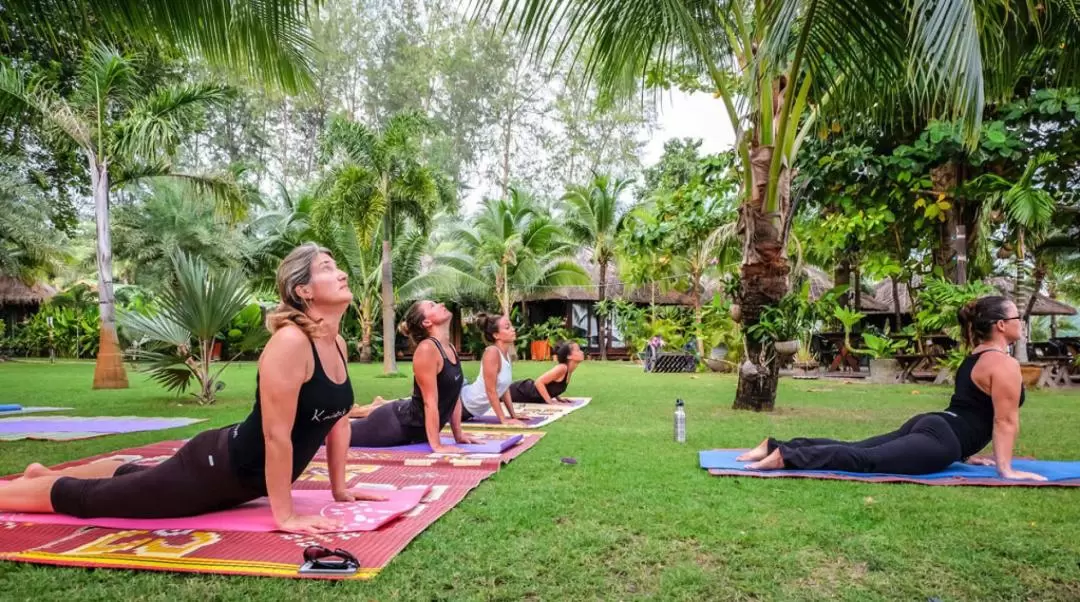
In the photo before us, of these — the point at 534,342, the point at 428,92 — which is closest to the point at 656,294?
the point at 534,342

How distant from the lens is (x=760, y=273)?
8.02 metres

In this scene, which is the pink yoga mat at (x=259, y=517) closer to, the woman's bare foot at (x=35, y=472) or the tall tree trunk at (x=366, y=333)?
the woman's bare foot at (x=35, y=472)

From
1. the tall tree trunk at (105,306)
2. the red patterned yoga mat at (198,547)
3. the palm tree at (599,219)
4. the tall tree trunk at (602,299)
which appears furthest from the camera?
the tall tree trunk at (602,299)

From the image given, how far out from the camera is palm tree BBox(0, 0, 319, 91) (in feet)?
14.0

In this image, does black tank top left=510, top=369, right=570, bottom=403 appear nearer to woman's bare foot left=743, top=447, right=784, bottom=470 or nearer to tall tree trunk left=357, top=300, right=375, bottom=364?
woman's bare foot left=743, top=447, right=784, bottom=470

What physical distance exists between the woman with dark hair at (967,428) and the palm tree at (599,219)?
19.8 metres

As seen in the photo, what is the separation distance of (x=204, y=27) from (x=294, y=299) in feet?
→ 9.56

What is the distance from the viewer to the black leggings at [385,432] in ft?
18.9

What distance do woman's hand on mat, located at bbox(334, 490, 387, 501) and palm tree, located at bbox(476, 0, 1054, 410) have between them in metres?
2.76

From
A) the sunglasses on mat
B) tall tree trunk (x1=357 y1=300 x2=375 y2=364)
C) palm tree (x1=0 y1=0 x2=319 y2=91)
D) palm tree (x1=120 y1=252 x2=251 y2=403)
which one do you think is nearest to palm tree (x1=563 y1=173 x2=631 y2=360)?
tall tree trunk (x1=357 y1=300 x2=375 y2=364)

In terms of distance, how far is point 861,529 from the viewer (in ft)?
10.8

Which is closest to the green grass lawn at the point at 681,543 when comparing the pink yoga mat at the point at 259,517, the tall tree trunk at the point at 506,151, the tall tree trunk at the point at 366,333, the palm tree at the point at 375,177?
the pink yoga mat at the point at 259,517

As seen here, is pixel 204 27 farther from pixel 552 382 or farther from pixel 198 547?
pixel 552 382

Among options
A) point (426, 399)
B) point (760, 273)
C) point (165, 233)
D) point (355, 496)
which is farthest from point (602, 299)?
point (355, 496)
